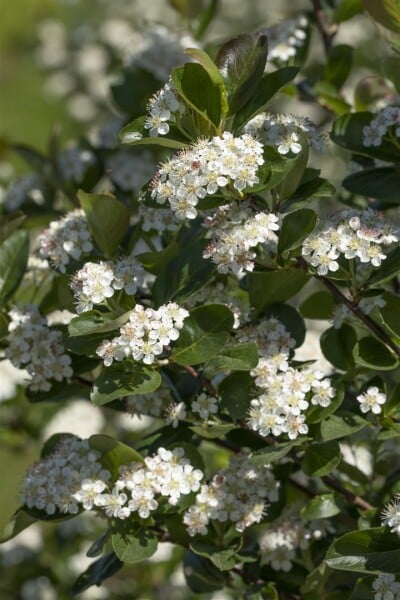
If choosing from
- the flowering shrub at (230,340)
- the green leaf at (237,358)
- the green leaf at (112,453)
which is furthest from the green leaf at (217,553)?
the green leaf at (237,358)

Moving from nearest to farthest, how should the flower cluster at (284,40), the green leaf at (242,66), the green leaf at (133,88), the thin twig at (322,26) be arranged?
the green leaf at (242,66) → the flower cluster at (284,40) → the thin twig at (322,26) → the green leaf at (133,88)

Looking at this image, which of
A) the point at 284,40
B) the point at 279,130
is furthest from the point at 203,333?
the point at 284,40

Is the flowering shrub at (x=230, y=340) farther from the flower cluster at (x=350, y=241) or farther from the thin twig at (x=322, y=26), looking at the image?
the thin twig at (x=322, y=26)

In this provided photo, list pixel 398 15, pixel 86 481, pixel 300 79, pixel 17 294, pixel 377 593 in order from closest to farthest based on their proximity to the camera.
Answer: pixel 377 593, pixel 86 481, pixel 398 15, pixel 17 294, pixel 300 79

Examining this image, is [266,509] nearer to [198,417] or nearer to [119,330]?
[198,417]

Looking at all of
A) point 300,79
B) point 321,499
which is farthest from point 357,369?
point 300,79

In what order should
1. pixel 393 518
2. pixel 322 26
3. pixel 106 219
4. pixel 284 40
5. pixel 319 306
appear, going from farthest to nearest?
1. pixel 322 26
2. pixel 284 40
3. pixel 319 306
4. pixel 106 219
5. pixel 393 518

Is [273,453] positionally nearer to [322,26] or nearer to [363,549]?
[363,549]
